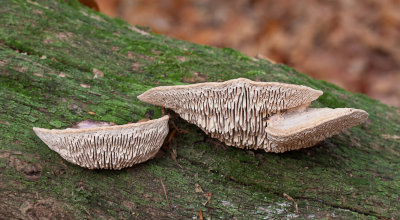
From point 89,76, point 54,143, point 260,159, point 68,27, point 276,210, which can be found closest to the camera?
point 54,143

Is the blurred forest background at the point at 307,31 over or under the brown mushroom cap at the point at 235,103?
over

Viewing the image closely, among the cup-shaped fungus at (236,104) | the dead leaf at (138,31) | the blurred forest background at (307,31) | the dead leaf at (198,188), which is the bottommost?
the dead leaf at (198,188)

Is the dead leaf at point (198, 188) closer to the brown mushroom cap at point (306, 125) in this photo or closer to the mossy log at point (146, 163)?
the mossy log at point (146, 163)

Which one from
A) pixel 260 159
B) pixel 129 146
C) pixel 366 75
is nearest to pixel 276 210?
pixel 260 159

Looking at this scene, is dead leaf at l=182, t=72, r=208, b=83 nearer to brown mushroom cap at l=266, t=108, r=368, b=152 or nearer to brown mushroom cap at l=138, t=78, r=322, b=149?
brown mushroom cap at l=138, t=78, r=322, b=149

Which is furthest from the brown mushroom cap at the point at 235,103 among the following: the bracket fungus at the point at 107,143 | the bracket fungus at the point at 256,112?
the bracket fungus at the point at 107,143

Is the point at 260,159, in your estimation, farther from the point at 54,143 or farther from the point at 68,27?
the point at 68,27
